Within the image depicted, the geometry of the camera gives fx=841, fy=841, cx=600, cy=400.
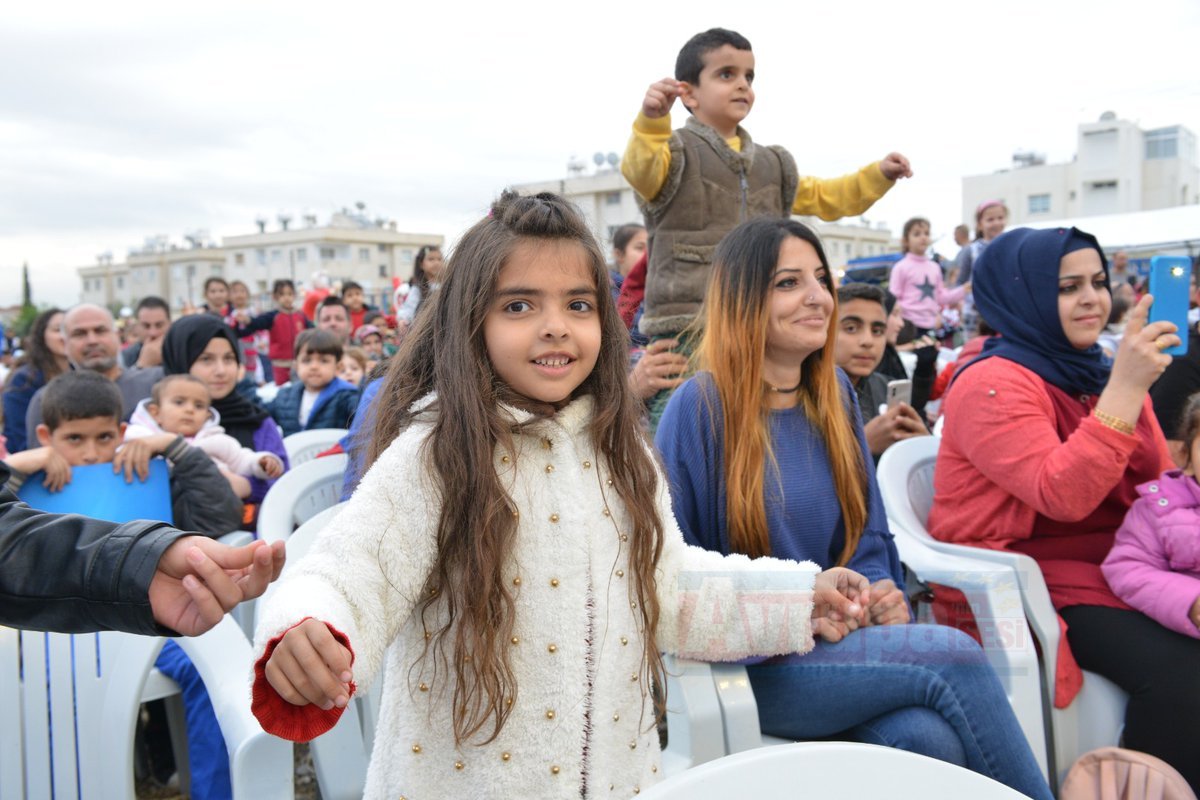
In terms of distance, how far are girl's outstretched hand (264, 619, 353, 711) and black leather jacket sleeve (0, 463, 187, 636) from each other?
0.75 ft

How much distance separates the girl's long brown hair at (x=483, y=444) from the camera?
4.29 feet

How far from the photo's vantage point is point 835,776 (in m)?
0.88

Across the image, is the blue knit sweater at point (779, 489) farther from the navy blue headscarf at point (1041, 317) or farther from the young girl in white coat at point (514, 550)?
the navy blue headscarf at point (1041, 317)

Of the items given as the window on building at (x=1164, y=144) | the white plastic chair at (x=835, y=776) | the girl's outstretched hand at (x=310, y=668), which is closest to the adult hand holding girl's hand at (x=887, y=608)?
the white plastic chair at (x=835, y=776)

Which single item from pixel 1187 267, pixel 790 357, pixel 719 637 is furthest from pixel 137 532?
pixel 1187 267

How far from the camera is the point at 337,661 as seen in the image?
40.6 inches

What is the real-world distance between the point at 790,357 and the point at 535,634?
1216 mm

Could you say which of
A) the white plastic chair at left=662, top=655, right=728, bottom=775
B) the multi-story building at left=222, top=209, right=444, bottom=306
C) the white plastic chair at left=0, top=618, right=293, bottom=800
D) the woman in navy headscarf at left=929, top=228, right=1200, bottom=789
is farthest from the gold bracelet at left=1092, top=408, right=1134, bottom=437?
the multi-story building at left=222, top=209, right=444, bottom=306

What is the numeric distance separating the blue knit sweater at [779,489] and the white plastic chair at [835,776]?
119cm

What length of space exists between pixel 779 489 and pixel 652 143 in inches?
54.0

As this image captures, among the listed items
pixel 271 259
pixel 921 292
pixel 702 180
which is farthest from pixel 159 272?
pixel 702 180

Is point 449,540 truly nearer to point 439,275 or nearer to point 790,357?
point 439,275

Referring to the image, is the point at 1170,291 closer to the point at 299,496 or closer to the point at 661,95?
the point at 661,95

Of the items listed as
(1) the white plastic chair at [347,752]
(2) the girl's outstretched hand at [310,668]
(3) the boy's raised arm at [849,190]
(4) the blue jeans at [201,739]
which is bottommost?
(4) the blue jeans at [201,739]
